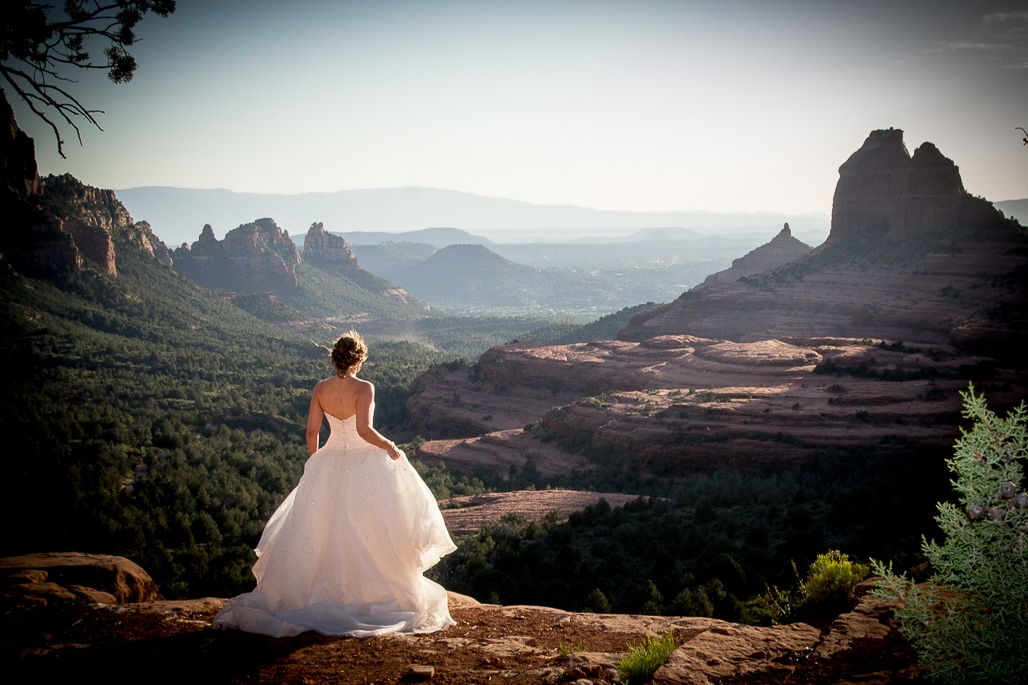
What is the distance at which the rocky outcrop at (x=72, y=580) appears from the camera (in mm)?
7484

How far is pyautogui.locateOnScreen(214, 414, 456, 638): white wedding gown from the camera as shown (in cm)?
649

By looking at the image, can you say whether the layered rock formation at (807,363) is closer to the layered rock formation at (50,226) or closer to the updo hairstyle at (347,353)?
the updo hairstyle at (347,353)

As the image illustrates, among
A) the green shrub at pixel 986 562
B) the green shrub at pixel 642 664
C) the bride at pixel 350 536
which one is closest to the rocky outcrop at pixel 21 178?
the bride at pixel 350 536

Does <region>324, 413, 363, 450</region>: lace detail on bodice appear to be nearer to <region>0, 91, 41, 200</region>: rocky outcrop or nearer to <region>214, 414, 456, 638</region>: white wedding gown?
<region>214, 414, 456, 638</region>: white wedding gown

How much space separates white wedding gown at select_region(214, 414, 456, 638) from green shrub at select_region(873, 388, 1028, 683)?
4.40 metres

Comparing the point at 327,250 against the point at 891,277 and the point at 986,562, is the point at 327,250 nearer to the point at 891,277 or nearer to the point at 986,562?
the point at 891,277

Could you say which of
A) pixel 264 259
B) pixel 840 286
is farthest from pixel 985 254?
pixel 264 259

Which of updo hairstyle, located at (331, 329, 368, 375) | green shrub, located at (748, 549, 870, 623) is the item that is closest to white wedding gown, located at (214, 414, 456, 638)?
updo hairstyle, located at (331, 329, 368, 375)

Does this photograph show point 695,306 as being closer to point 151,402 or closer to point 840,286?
point 840,286

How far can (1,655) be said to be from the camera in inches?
220

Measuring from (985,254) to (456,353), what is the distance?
6035 centimetres

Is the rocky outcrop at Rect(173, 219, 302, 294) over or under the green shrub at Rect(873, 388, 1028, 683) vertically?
over

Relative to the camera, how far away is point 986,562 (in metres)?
3.89

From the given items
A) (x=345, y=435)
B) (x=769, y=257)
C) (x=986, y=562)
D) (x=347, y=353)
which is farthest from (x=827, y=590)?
(x=769, y=257)
